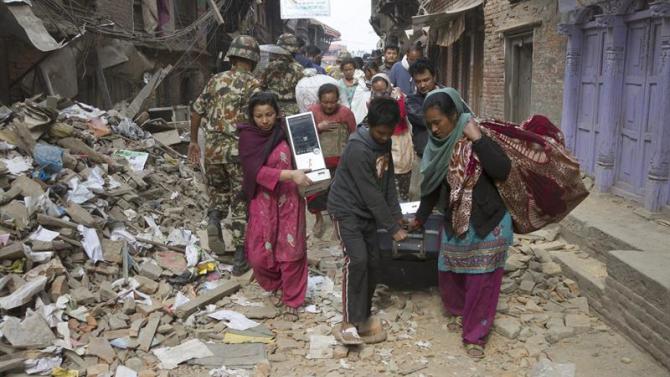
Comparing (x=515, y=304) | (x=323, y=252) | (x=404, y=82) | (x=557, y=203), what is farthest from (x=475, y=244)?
(x=404, y=82)

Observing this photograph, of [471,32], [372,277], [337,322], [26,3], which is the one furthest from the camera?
[471,32]

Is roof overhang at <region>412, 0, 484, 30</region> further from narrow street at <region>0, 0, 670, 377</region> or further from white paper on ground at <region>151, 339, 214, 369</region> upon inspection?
white paper on ground at <region>151, 339, 214, 369</region>

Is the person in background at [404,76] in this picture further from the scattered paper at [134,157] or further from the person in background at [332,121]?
the scattered paper at [134,157]

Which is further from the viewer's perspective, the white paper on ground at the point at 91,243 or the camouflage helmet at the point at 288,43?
the camouflage helmet at the point at 288,43

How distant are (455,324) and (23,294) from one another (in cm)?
302

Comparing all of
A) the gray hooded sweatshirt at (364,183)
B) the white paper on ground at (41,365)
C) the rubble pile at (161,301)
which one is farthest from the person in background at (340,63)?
the white paper on ground at (41,365)

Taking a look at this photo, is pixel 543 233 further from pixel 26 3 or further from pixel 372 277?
pixel 26 3

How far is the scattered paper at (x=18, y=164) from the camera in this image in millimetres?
5401

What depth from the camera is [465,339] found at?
374 cm

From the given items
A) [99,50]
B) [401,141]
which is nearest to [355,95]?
[401,141]

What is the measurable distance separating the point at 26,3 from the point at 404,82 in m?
5.10

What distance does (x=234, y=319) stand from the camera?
4230 millimetres

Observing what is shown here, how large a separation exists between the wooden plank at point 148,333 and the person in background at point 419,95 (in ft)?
8.97

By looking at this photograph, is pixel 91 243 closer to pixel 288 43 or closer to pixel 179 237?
pixel 179 237
